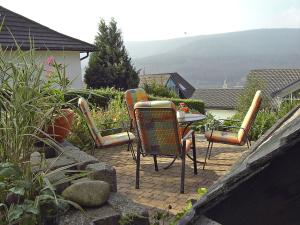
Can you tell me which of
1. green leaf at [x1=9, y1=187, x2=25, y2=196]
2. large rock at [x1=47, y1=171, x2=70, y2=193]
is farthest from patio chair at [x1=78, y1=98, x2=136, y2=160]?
green leaf at [x1=9, y1=187, x2=25, y2=196]

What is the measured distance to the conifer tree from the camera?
25516mm

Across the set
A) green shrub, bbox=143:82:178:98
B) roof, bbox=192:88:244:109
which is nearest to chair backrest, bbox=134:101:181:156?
green shrub, bbox=143:82:178:98

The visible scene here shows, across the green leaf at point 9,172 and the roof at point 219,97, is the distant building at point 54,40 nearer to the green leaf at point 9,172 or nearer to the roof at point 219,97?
the green leaf at point 9,172

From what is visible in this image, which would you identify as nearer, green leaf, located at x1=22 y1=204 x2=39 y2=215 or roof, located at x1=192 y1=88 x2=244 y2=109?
green leaf, located at x1=22 y1=204 x2=39 y2=215

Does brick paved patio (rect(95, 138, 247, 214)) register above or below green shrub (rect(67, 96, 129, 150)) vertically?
below

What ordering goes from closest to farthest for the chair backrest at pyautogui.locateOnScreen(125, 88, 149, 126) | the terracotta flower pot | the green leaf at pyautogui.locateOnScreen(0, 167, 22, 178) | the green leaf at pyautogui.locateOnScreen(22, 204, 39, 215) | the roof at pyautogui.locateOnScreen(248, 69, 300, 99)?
the green leaf at pyautogui.locateOnScreen(22, 204, 39, 215), the green leaf at pyautogui.locateOnScreen(0, 167, 22, 178), the terracotta flower pot, the chair backrest at pyautogui.locateOnScreen(125, 88, 149, 126), the roof at pyautogui.locateOnScreen(248, 69, 300, 99)

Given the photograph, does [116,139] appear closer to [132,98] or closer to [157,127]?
[157,127]

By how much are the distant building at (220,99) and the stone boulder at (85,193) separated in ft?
157

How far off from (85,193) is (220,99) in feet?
173

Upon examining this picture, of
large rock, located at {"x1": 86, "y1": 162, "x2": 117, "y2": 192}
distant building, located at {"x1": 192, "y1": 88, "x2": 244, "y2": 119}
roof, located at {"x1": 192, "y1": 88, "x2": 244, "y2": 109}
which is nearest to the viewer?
large rock, located at {"x1": 86, "y1": 162, "x2": 117, "y2": 192}

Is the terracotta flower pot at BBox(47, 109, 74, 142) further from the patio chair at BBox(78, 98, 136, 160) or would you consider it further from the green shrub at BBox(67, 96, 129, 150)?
the patio chair at BBox(78, 98, 136, 160)

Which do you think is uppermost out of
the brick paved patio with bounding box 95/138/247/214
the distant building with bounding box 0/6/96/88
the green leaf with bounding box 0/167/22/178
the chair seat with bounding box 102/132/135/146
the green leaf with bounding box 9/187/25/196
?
the distant building with bounding box 0/6/96/88

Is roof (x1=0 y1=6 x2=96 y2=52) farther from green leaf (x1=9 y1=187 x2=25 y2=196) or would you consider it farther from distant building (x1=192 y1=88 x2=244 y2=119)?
distant building (x1=192 y1=88 x2=244 y2=119)

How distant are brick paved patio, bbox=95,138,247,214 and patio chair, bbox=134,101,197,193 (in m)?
0.18
